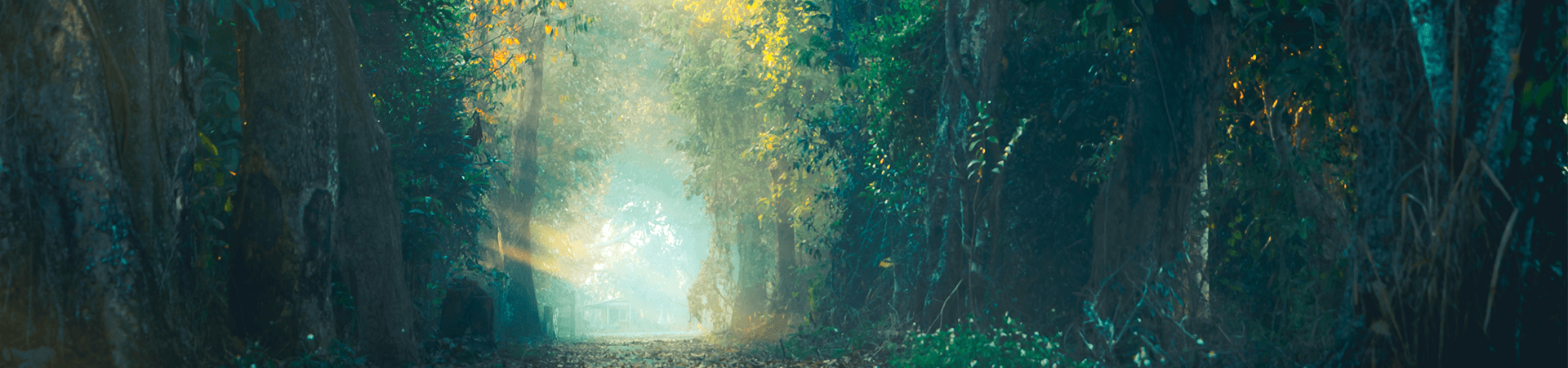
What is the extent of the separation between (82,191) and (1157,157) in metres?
7.97

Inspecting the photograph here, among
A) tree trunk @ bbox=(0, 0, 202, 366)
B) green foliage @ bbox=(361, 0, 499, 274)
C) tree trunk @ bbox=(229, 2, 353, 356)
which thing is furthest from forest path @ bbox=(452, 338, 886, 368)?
tree trunk @ bbox=(0, 0, 202, 366)

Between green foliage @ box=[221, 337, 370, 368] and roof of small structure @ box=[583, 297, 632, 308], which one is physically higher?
roof of small structure @ box=[583, 297, 632, 308]

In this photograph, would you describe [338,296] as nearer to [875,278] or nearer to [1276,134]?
[1276,134]

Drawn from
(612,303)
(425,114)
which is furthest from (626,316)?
(425,114)

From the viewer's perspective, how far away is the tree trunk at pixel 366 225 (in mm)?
9445

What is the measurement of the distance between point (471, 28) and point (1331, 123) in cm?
1555

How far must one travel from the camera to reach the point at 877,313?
16.5m

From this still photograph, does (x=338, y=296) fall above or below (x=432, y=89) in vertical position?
below

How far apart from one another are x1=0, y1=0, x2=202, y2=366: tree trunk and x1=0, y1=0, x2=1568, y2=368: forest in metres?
0.01

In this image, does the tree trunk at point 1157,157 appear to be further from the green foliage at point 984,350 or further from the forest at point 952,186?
the green foliage at point 984,350

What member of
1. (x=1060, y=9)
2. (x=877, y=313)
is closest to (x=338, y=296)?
(x=1060, y=9)

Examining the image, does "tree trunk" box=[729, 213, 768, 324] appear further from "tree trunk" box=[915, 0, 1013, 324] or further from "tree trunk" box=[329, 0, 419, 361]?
"tree trunk" box=[329, 0, 419, 361]

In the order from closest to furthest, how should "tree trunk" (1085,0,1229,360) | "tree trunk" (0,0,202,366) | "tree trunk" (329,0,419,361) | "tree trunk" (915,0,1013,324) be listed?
"tree trunk" (0,0,202,366)
"tree trunk" (1085,0,1229,360)
"tree trunk" (329,0,419,361)
"tree trunk" (915,0,1013,324)

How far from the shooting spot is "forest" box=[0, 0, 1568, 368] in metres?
4.06
